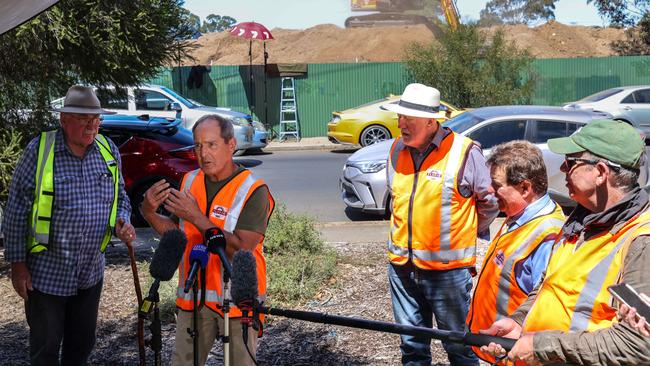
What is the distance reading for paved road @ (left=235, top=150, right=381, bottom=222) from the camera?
40.0ft

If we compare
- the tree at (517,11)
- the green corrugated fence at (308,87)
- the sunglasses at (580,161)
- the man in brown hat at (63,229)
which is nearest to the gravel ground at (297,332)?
the man in brown hat at (63,229)

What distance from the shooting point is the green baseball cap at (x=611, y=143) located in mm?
2766

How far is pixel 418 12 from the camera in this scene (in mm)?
56969

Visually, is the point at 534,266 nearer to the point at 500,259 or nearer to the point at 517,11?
the point at 500,259

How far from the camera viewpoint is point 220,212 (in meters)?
3.98

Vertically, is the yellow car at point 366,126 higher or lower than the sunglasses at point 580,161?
lower

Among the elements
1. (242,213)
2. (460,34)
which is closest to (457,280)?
(242,213)

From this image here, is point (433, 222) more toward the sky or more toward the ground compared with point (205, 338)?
more toward the sky

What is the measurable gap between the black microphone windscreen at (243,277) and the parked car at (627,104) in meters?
20.1

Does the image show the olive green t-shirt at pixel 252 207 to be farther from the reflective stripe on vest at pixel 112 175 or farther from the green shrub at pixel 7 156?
the green shrub at pixel 7 156

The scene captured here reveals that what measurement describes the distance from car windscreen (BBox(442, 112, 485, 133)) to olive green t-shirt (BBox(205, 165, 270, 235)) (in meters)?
7.51

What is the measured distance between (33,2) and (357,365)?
129 inches

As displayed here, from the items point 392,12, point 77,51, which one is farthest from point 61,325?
point 392,12

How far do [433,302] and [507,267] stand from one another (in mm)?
896
